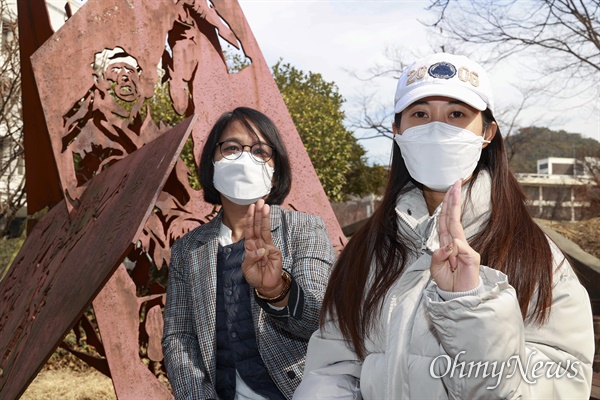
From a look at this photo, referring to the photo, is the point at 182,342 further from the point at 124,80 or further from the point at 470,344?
the point at 124,80

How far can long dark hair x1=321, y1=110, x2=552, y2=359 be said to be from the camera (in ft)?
5.02

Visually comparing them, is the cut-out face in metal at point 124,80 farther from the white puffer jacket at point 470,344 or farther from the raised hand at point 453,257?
the raised hand at point 453,257

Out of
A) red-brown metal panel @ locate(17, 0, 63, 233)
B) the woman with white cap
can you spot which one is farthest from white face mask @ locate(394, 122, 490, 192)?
red-brown metal panel @ locate(17, 0, 63, 233)

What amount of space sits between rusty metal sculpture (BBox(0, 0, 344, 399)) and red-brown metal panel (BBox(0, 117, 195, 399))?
31 cm

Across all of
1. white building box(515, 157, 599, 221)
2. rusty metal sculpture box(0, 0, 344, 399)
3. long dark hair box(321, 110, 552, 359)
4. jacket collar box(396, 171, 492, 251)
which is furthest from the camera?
white building box(515, 157, 599, 221)

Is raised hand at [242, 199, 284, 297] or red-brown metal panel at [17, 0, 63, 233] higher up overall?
red-brown metal panel at [17, 0, 63, 233]

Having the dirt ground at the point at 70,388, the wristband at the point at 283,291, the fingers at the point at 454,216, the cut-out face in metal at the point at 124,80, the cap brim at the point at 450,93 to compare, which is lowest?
the dirt ground at the point at 70,388

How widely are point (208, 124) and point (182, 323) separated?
1.80m

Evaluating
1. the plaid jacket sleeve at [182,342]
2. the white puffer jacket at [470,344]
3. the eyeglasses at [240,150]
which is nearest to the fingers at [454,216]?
the white puffer jacket at [470,344]

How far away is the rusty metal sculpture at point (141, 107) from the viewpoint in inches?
136

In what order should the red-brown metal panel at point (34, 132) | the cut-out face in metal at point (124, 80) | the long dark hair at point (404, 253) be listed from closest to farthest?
the long dark hair at point (404, 253)
the cut-out face in metal at point (124, 80)
the red-brown metal panel at point (34, 132)

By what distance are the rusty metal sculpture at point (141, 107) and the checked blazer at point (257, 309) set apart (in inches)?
34.0

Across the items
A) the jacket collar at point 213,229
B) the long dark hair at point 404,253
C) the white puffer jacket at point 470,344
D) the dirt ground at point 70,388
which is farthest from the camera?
the dirt ground at point 70,388

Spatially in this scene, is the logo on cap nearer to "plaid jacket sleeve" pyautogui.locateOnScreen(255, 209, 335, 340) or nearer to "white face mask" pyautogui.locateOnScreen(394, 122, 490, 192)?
"white face mask" pyautogui.locateOnScreen(394, 122, 490, 192)
